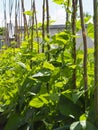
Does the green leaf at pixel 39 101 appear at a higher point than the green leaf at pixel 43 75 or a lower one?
lower

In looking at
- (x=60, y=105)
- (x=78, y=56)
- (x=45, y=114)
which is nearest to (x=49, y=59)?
(x=78, y=56)

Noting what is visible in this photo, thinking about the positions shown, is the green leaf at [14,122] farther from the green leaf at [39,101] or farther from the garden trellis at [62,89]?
the green leaf at [39,101]

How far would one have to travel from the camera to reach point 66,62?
5.61ft

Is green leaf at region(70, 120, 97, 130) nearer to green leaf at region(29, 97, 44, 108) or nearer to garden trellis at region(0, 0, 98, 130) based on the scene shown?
garden trellis at region(0, 0, 98, 130)

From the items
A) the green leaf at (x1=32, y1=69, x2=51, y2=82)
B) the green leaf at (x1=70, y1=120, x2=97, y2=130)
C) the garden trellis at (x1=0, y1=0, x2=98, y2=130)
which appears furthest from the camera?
the green leaf at (x1=32, y1=69, x2=51, y2=82)

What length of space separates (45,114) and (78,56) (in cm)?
32

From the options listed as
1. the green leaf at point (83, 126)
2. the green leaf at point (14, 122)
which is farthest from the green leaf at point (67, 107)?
the green leaf at point (14, 122)

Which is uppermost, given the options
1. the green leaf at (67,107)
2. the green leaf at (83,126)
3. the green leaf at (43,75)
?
the green leaf at (43,75)

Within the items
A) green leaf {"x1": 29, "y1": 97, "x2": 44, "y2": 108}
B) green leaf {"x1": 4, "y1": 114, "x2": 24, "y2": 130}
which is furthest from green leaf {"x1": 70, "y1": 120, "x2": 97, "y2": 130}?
green leaf {"x1": 4, "y1": 114, "x2": 24, "y2": 130}

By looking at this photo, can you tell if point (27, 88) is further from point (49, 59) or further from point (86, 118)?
point (86, 118)

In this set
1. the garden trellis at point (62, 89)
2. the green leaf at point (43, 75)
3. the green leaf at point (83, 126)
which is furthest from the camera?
the green leaf at point (43, 75)

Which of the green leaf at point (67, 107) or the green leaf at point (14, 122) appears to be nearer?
the green leaf at point (67, 107)

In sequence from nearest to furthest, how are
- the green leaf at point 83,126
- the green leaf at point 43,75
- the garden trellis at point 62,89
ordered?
1. the green leaf at point 83,126
2. the garden trellis at point 62,89
3. the green leaf at point 43,75

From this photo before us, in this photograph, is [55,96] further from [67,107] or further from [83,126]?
[83,126]
